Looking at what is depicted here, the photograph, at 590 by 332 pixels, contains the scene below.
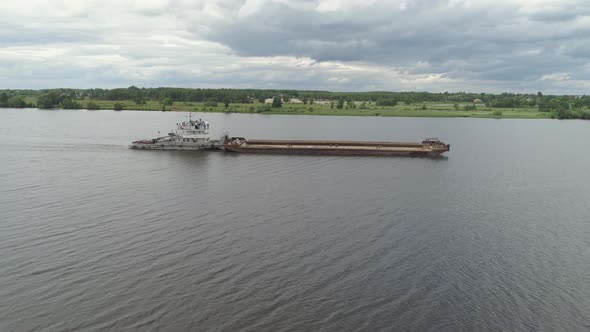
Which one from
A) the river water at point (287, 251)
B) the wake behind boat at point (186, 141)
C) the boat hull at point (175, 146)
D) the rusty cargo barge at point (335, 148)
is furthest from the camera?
the wake behind boat at point (186, 141)

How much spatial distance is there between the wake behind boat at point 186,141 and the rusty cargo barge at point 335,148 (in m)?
3.36

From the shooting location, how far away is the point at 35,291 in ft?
65.1

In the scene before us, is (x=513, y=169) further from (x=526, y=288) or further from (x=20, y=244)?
(x=20, y=244)

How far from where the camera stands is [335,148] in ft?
227

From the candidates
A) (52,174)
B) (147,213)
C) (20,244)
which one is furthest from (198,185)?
(20,244)

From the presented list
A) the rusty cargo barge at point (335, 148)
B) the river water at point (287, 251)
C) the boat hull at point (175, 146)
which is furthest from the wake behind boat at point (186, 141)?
the river water at point (287, 251)

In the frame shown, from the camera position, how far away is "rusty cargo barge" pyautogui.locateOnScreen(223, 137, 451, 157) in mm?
68000

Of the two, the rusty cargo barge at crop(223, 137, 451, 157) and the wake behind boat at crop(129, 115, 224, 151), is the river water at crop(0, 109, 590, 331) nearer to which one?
the rusty cargo barge at crop(223, 137, 451, 157)

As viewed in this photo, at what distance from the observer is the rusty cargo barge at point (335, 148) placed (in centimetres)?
6800

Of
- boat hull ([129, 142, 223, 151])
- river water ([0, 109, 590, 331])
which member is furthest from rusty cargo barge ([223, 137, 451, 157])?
river water ([0, 109, 590, 331])

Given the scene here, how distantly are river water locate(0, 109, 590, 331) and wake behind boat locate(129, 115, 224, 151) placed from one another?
18511 mm

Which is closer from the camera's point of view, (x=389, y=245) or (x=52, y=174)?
(x=389, y=245)

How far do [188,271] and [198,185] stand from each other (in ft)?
73.3

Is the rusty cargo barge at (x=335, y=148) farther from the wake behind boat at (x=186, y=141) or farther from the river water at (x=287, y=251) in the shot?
the river water at (x=287, y=251)
